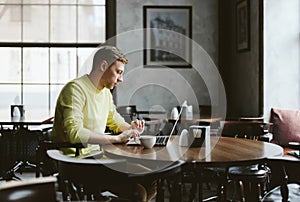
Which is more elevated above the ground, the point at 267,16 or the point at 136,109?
the point at 267,16

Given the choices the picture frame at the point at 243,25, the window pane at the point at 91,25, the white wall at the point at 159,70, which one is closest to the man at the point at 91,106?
the picture frame at the point at 243,25

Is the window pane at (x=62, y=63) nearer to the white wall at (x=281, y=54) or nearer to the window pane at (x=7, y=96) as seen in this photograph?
the window pane at (x=7, y=96)

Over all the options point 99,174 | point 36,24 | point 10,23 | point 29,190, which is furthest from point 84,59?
point 29,190

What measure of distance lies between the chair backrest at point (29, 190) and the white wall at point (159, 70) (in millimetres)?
5557

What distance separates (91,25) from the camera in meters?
7.43

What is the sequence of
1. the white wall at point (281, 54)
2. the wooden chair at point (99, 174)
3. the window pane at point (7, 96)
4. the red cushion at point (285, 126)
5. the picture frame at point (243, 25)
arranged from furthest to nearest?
the window pane at point (7, 96), the picture frame at point (243, 25), the white wall at point (281, 54), the red cushion at point (285, 126), the wooden chair at point (99, 174)

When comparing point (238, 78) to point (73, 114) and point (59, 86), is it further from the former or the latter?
point (73, 114)

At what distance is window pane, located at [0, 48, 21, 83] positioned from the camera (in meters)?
7.32

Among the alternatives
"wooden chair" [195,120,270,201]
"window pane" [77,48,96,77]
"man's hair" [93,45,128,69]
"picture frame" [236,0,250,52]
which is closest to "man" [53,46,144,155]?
"man's hair" [93,45,128,69]

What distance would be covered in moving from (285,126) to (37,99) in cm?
376

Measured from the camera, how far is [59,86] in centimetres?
743

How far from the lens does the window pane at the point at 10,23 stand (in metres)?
7.29

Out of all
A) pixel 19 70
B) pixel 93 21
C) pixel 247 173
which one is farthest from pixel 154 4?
pixel 247 173

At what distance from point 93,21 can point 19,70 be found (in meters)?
1.31
